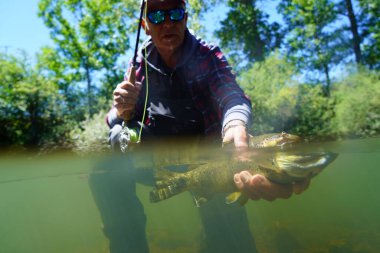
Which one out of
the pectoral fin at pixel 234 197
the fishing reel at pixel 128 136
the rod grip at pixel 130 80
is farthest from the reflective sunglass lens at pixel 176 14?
the pectoral fin at pixel 234 197

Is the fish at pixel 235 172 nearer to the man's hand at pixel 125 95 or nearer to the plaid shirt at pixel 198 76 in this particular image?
the plaid shirt at pixel 198 76

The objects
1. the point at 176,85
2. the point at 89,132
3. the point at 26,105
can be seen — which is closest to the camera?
the point at 176,85

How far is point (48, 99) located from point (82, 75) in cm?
528

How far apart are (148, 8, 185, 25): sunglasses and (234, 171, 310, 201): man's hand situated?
185cm

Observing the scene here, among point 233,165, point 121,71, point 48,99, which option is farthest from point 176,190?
point 121,71

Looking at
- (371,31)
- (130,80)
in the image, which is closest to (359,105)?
(371,31)

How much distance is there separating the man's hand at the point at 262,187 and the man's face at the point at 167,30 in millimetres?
1733

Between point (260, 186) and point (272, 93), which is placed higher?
point (272, 93)

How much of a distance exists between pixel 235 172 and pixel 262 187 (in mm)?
524

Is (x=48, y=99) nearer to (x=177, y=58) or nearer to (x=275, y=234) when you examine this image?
(x=275, y=234)

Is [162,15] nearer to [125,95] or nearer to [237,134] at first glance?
[125,95]

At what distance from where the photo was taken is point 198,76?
4.12 m

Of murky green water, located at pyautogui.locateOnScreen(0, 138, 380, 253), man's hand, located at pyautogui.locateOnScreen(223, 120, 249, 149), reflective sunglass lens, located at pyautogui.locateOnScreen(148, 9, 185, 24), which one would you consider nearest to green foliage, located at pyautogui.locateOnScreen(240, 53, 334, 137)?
murky green water, located at pyautogui.locateOnScreen(0, 138, 380, 253)

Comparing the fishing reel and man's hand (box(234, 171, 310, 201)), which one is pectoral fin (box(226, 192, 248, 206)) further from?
the fishing reel
